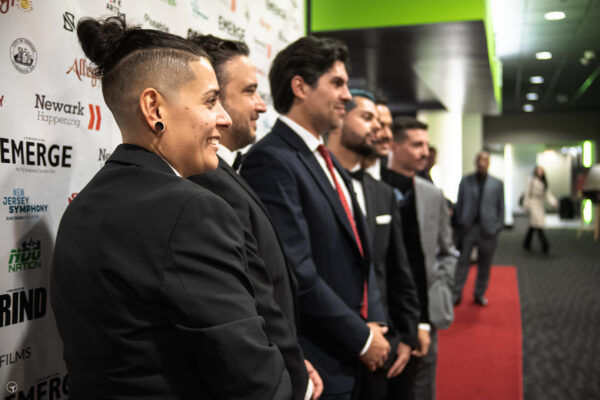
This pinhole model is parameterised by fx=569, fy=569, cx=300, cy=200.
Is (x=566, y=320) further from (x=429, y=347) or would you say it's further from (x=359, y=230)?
(x=359, y=230)

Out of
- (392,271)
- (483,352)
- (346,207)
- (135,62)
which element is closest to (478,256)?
(483,352)

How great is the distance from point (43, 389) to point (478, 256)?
6.16 m

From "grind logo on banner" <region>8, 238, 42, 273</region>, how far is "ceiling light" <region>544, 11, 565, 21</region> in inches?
334

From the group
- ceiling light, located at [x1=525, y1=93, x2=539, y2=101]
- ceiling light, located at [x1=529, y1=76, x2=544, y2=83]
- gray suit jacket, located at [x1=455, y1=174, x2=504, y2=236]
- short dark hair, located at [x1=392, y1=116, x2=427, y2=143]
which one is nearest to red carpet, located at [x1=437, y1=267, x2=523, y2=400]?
gray suit jacket, located at [x1=455, y1=174, x2=504, y2=236]

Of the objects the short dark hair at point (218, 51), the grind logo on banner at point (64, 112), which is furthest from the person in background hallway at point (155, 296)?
the short dark hair at point (218, 51)

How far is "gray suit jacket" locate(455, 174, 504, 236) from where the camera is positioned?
22.5ft

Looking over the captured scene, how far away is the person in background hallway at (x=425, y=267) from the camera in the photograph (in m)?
2.54

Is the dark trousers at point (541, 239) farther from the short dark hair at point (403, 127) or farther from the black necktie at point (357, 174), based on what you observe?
the black necktie at point (357, 174)

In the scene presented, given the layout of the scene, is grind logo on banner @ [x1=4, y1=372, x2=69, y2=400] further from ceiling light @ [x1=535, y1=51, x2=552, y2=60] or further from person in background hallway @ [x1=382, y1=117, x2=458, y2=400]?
ceiling light @ [x1=535, y1=51, x2=552, y2=60]

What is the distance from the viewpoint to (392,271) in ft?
7.83

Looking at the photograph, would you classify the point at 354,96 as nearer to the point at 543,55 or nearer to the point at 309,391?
the point at 309,391

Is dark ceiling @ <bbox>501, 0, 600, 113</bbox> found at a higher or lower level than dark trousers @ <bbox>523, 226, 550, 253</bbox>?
higher

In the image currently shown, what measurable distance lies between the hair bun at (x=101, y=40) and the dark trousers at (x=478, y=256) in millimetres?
6080

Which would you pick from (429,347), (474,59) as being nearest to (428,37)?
(474,59)
